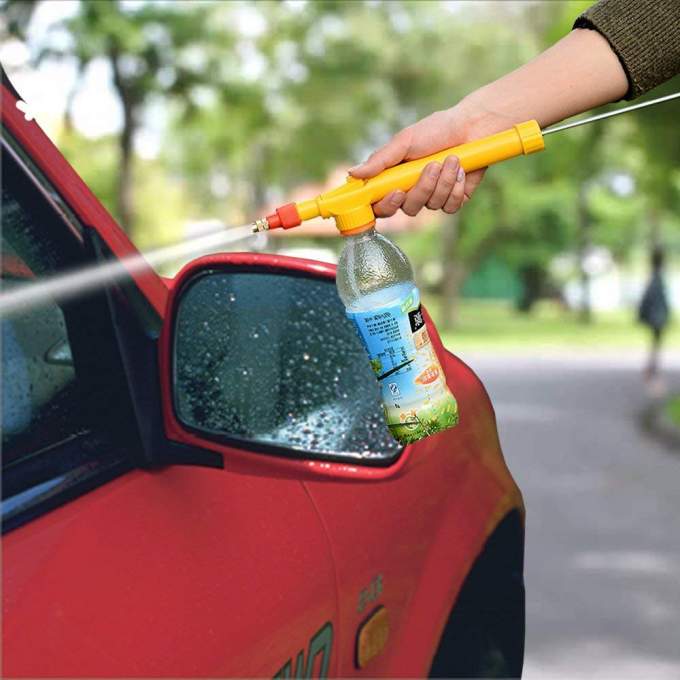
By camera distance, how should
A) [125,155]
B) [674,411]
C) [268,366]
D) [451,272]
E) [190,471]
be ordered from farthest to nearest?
[451,272], [125,155], [674,411], [268,366], [190,471]

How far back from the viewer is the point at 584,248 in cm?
3566

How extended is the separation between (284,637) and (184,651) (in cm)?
23

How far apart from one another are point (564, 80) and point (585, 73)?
1.3 inches

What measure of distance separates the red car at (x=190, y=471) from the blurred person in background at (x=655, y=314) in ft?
41.9

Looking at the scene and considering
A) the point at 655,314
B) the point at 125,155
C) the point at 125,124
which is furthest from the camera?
the point at 125,124

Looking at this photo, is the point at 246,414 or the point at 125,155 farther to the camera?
the point at 125,155

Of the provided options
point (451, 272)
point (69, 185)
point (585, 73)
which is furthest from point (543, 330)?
point (69, 185)

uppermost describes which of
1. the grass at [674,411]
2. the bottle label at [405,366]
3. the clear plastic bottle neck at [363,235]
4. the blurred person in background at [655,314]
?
the clear plastic bottle neck at [363,235]

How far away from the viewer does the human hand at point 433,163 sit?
1.67 meters

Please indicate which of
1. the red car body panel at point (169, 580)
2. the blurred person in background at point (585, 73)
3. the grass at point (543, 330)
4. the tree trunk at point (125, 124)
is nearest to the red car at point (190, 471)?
the red car body panel at point (169, 580)

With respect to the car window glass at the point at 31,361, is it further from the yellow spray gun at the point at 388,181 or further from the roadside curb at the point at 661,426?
the roadside curb at the point at 661,426

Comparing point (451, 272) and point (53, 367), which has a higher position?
point (53, 367)

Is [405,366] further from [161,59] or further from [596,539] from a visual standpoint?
[161,59]

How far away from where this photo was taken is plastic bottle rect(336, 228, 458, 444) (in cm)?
158
